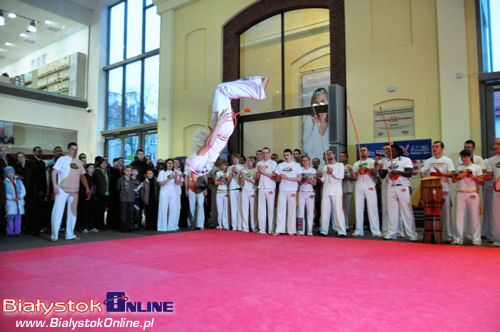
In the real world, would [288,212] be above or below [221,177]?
below

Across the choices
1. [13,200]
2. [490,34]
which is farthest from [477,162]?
[13,200]

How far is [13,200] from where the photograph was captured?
6.41 metres

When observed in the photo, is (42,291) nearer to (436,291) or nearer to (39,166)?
(436,291)

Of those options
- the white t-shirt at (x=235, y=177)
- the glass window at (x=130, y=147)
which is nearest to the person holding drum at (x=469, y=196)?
the white t-shirt at (x=235, y=177)

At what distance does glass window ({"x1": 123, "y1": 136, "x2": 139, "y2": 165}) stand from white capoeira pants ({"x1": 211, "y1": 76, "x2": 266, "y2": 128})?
9.22m

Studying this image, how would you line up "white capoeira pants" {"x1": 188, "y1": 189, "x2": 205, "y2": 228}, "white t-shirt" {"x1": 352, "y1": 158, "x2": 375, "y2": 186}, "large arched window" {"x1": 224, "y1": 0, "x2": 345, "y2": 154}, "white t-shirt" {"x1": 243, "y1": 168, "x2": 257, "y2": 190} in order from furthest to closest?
"large arched window" {"x1": 224, "y1": 0, "x2": 345, "y2": 154} < "white capoeira pants" {"x1": 188, "y1": 189, "x2": 205, "y2": 228} < "white t-shirt" {"x1": 243, "y1": 168, "x2": 257, "y2": 190} < "white t-shirt" {"x1": 352, "y1": 158, "x2": 375, "y2": 186}

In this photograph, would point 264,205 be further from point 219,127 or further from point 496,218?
point 496,218

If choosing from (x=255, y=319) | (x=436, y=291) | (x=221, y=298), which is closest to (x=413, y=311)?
(x=436, y=291)

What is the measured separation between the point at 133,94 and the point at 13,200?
318 inches

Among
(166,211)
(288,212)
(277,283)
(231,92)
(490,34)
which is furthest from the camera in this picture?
(166,211)

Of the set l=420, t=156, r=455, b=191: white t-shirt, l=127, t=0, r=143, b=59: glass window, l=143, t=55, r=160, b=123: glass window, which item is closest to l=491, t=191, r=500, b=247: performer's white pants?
l=420, t=156, r=455, b=191: white t-shirt

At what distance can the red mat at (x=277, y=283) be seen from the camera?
2.19 meters

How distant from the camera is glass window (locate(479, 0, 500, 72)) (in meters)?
6.93

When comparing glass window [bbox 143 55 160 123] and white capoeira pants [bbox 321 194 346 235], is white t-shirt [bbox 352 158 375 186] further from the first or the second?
glass window [bbox 143 55 160 123]
